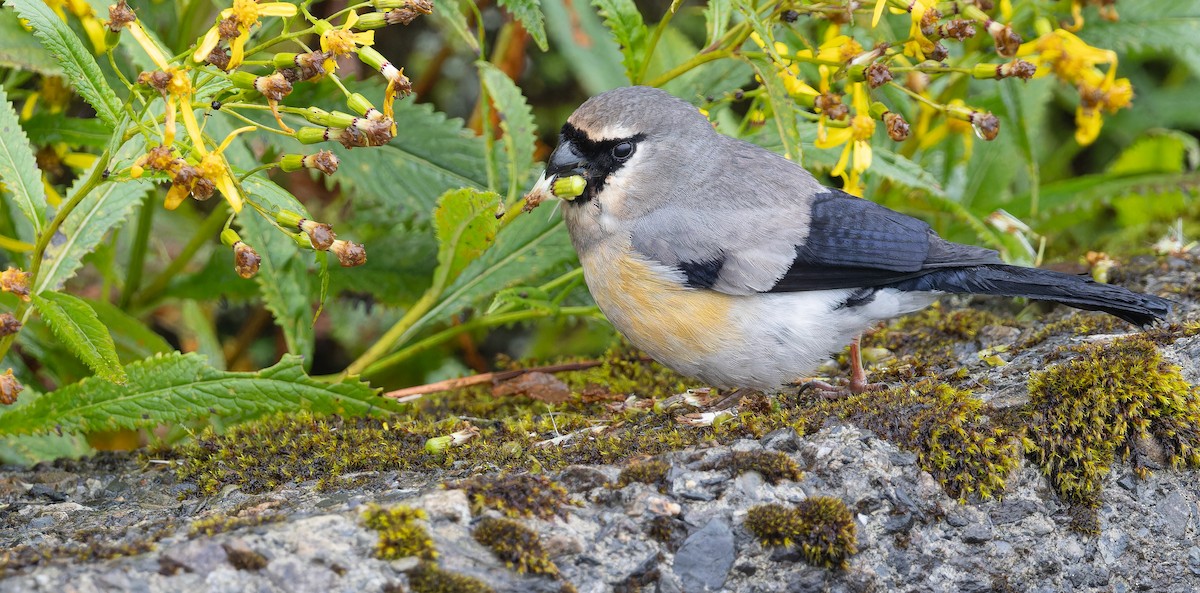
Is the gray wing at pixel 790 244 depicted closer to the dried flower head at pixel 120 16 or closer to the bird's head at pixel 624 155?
the bird's head at pixel 624 155

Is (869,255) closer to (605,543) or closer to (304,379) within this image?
(605,543)

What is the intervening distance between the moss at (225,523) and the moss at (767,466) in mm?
1286

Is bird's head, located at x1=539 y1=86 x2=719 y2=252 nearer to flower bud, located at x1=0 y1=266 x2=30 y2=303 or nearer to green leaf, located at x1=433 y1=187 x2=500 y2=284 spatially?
green leaf, located at x1=433 y1=187 x2=500 y2=284

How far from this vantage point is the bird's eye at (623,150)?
4309 mm

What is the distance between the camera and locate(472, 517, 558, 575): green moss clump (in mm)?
2824

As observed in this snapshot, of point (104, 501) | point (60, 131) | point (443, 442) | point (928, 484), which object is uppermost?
point (60, 131)

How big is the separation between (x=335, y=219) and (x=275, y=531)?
3877 millimetres

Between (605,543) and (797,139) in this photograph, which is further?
(797,139)

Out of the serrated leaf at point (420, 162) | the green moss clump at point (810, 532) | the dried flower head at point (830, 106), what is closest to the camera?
the green moss clump at point (810, 532)

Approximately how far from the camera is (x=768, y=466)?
126 inches

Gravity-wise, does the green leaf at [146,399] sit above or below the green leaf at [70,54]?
below

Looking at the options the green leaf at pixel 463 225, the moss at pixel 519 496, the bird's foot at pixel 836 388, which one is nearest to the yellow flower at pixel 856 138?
the bird's foot at pixel 836 388

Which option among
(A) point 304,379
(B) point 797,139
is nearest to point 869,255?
(B) point 797,139

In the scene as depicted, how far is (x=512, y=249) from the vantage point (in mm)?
4691
